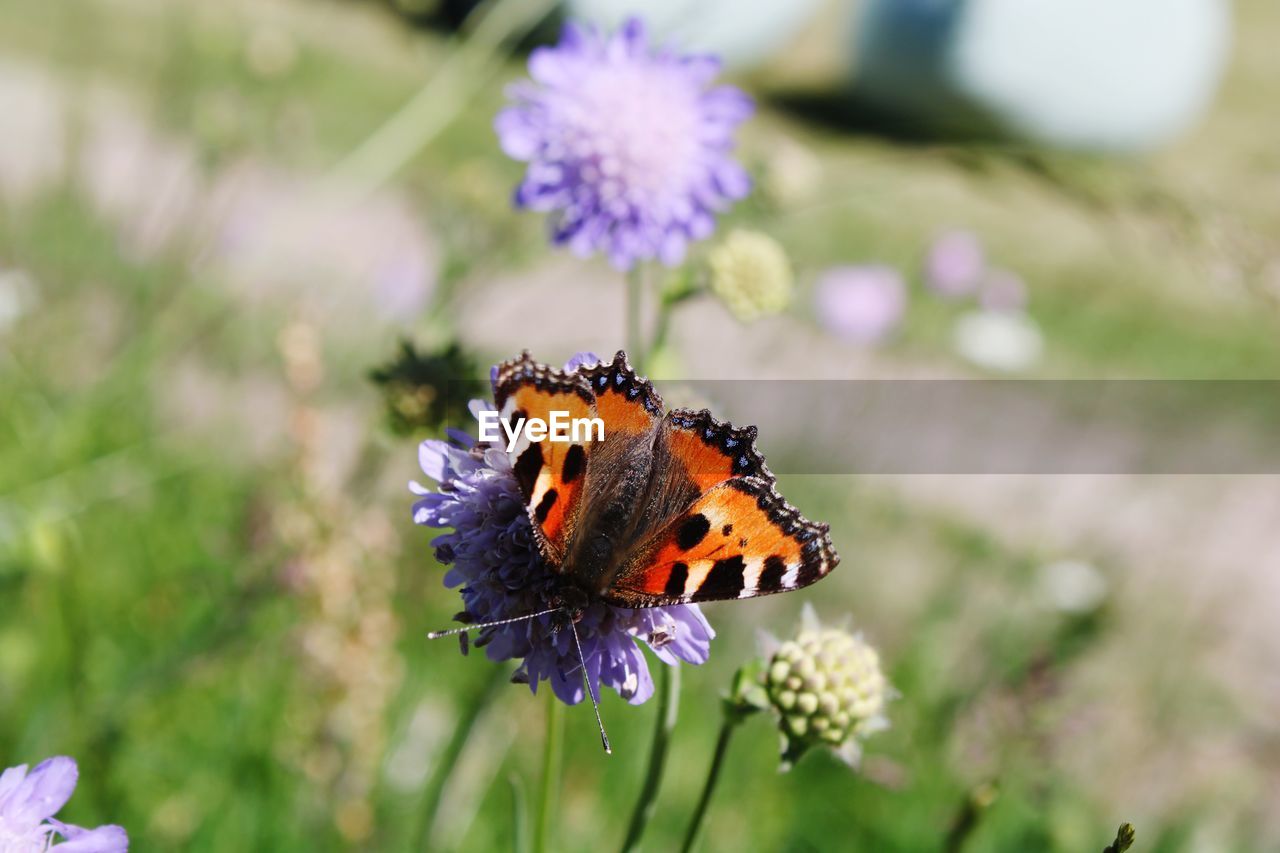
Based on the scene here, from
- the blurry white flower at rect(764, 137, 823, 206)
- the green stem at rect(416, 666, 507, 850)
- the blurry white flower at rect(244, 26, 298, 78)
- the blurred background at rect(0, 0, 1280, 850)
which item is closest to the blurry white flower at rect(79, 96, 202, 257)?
the blurred background at rect(0, 0, 1280, 850)

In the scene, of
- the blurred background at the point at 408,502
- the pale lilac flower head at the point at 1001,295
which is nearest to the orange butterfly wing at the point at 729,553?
the blurred background at the point at 408,502

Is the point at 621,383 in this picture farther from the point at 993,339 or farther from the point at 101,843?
the point at 993,339

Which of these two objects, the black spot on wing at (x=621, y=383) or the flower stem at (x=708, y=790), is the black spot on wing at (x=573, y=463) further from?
the flower stem at (x=708, y=790)

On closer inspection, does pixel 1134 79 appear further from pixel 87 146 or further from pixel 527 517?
pixel 527 517

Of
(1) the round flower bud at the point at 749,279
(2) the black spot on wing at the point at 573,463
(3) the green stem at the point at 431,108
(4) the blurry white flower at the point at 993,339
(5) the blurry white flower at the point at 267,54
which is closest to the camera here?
(2) the black spot on wing at the point at 573,463

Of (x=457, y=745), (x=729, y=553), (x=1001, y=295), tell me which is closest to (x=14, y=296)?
(x=457, y=745)

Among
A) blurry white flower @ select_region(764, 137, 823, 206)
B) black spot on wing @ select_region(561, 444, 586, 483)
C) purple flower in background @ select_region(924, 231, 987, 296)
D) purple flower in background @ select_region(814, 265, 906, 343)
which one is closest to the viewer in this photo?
black spot on wing @ select_region(561, 444, 586, 483)

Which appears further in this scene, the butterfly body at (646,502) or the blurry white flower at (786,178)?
the blurry white flower at (786,178)

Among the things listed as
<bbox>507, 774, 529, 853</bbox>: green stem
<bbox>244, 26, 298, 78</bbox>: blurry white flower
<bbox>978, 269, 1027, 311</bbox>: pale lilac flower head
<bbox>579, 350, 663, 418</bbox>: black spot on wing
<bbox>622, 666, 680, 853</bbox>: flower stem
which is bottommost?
<bbox>507, 774, 529, 853</bbox>: green stem

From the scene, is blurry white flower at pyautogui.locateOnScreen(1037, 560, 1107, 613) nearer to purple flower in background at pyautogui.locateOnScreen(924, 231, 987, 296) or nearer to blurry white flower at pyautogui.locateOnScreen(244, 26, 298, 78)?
purple flower in background at pyautogui.locateOnScreen(924, 231, 987, 296)
